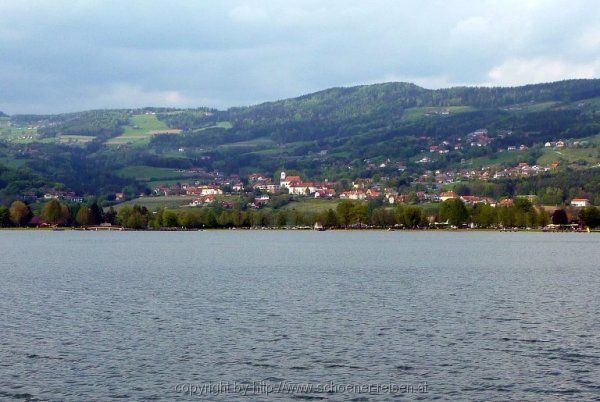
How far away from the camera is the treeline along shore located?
165 meters

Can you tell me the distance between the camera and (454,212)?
164 m

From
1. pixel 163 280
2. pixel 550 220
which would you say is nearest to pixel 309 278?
pixel 163 280

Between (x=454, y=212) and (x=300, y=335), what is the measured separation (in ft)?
435

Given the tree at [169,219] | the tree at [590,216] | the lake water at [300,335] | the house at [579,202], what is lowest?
the lake water at [300,335]

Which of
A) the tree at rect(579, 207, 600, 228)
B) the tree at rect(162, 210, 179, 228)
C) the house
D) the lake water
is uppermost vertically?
the house

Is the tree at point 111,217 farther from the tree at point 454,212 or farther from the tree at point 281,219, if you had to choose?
the tree at point 454,212

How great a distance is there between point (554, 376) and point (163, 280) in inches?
1491

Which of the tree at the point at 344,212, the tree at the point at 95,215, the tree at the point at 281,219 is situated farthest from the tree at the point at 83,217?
the tree at the point at 344,212

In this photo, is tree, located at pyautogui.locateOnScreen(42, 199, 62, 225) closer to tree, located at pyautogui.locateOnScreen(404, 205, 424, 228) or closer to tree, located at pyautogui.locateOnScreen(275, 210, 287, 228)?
tree, located at pyautogui.locateOnScreen(275, 210, 287, 228)

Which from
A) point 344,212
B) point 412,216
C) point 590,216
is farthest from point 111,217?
point 590,216

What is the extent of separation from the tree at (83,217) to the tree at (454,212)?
7581 centimetres

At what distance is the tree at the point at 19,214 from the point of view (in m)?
176

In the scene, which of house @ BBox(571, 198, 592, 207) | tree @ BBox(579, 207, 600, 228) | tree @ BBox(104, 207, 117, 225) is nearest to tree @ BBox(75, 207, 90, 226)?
tree @ BBox(104, 207, 117, 225)

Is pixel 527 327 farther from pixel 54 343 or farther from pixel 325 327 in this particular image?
pixel 54 343
